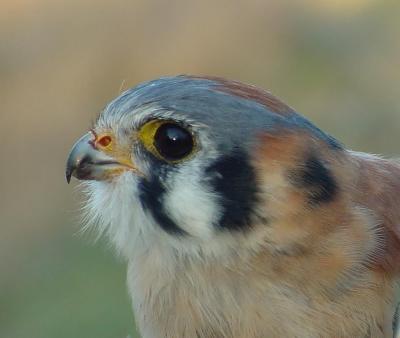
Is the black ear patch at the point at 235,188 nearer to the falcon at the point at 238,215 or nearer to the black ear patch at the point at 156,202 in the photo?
the falcon at the point at 238,215

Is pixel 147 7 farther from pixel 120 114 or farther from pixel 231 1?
pixel 120 114

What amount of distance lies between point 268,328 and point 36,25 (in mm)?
8830

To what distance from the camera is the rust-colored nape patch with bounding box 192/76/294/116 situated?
3.72 metres

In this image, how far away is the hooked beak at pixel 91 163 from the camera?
3.80 meters

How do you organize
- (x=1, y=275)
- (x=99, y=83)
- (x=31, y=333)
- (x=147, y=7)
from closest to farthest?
(x=31, y=333) < (x=1, y=275) < (x=99, y=83) < (x=147, y=7)

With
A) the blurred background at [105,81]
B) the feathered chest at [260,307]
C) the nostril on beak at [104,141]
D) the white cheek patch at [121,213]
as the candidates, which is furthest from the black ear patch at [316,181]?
the blurred background at [105,81]

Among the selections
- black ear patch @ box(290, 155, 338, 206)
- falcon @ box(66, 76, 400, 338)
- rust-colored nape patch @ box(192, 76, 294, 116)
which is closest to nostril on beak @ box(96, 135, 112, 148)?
falcon @ box(66, 76, 400, 338)

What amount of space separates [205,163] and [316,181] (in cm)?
43

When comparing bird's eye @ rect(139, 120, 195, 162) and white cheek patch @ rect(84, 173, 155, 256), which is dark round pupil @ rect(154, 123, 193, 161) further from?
white cheek patch @ rect(84, 173, 155, 256)

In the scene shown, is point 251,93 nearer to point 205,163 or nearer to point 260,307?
point 205,163

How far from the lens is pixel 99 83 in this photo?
423 inches

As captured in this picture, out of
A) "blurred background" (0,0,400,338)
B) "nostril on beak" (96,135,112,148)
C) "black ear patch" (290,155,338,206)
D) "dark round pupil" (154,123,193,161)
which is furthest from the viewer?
"blurred background" (0,0,400,338)

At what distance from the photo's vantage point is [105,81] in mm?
10891

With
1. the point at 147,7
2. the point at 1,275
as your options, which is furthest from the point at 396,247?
the point at 147,7
